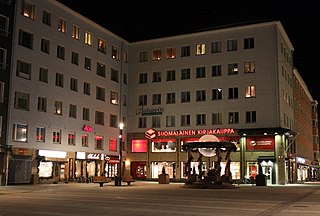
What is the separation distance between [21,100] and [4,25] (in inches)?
290

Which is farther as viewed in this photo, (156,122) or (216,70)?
(156,122)

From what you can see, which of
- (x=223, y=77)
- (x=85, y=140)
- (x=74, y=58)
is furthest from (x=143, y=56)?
(x=85, y=140)

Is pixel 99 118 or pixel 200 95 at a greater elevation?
pixel 200 95

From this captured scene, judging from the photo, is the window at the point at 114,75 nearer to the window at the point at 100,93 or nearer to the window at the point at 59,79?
the window at the point at 100,93

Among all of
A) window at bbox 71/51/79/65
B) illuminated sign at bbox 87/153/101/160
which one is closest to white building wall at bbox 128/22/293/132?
illuminated sign at bbox 87/153/101/160

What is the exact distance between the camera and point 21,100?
4309cm

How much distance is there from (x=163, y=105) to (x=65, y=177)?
17.6m

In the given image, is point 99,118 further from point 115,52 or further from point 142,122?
A: point 115,52

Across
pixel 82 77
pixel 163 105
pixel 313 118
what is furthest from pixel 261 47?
pixel 313 118

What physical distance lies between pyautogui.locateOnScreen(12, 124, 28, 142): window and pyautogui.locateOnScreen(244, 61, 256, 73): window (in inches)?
1093

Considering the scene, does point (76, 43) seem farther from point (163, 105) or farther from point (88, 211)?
point (88, 211)

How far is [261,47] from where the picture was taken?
54625 millimetres

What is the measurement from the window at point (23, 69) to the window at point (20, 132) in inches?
196

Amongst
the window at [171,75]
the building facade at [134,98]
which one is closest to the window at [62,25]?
the building facade at [134,98]
